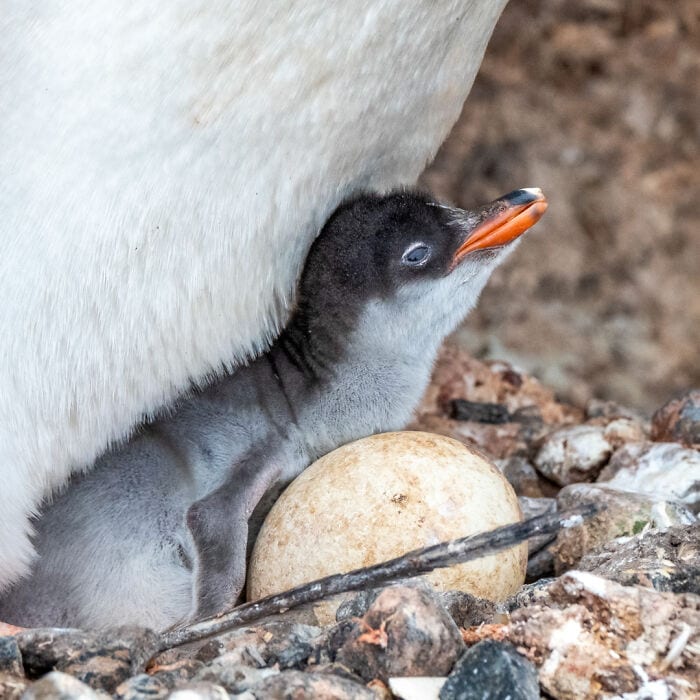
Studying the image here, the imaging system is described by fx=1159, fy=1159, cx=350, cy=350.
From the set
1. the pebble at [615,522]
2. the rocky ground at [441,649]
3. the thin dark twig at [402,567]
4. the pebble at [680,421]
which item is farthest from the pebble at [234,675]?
the pebble at [680,421]

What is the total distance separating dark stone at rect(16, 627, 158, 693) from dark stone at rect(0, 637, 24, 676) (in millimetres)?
27

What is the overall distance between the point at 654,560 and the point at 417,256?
2.07 feet

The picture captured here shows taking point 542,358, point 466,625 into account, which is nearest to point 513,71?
point 542,358

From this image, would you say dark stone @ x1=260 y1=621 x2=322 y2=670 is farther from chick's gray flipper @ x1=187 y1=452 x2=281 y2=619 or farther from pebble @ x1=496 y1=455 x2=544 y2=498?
pebble @ x1=496 y1=455 x2=544 y2=498

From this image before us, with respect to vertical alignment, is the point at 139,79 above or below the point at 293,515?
above

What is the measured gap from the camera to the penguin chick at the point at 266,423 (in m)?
1.56

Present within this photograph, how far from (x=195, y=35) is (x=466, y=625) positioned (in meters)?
0.69

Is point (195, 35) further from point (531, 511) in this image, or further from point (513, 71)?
point (513, 71)

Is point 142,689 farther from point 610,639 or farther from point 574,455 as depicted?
point 574,455

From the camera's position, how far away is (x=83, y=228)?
129 centimetres

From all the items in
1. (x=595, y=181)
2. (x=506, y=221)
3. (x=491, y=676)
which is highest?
(x=506, y=221)

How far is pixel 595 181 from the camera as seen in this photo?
2.48m

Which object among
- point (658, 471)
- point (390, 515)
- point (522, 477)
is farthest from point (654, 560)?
point (522, 477)

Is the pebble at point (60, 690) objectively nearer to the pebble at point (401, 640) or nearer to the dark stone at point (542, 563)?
the pebble at point (401, 640)
